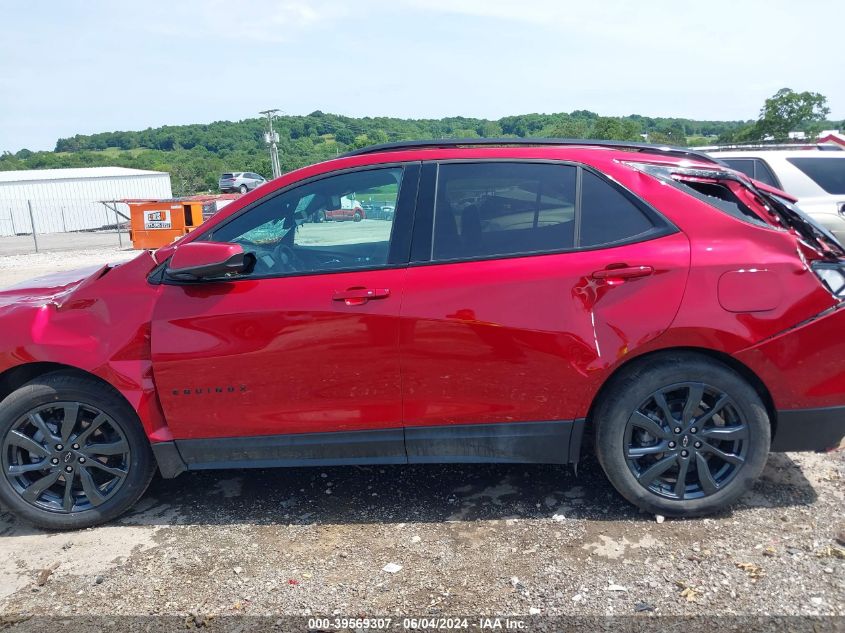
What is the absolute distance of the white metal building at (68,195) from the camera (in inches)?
1332

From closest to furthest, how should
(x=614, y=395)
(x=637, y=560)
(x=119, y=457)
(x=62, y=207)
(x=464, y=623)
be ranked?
1. (x=464, y=623)
2. (x=637, y=560)
3. (x=614, y=395)
4. (x=119, y=457)
5. (x=62, y=207)

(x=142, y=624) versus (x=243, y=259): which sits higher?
(x=243, y=259)

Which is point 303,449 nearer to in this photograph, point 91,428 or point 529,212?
point 91,428

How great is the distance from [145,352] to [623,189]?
98.3 inches

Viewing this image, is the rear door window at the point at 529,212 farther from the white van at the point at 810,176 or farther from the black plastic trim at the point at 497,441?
the white van at the point at 810,176

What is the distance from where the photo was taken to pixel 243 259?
334 cm

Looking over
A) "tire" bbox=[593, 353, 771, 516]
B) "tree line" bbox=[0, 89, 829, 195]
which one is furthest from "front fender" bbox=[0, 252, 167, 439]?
"tree line" bbox=[0, 89, 829, 195]

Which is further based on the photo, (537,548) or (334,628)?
(537,548)

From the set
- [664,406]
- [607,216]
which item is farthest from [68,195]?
[664,406]

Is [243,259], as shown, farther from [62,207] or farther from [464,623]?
[62,207]

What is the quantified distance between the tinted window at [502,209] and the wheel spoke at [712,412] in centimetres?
103

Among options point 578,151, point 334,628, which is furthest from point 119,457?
point 578,151

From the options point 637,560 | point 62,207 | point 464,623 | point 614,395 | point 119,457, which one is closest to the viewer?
point 464,623

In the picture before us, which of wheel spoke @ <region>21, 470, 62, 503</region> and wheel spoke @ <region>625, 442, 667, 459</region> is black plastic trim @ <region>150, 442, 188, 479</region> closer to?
wheel spoke @ <region>21, 470, 62, 503</region>
